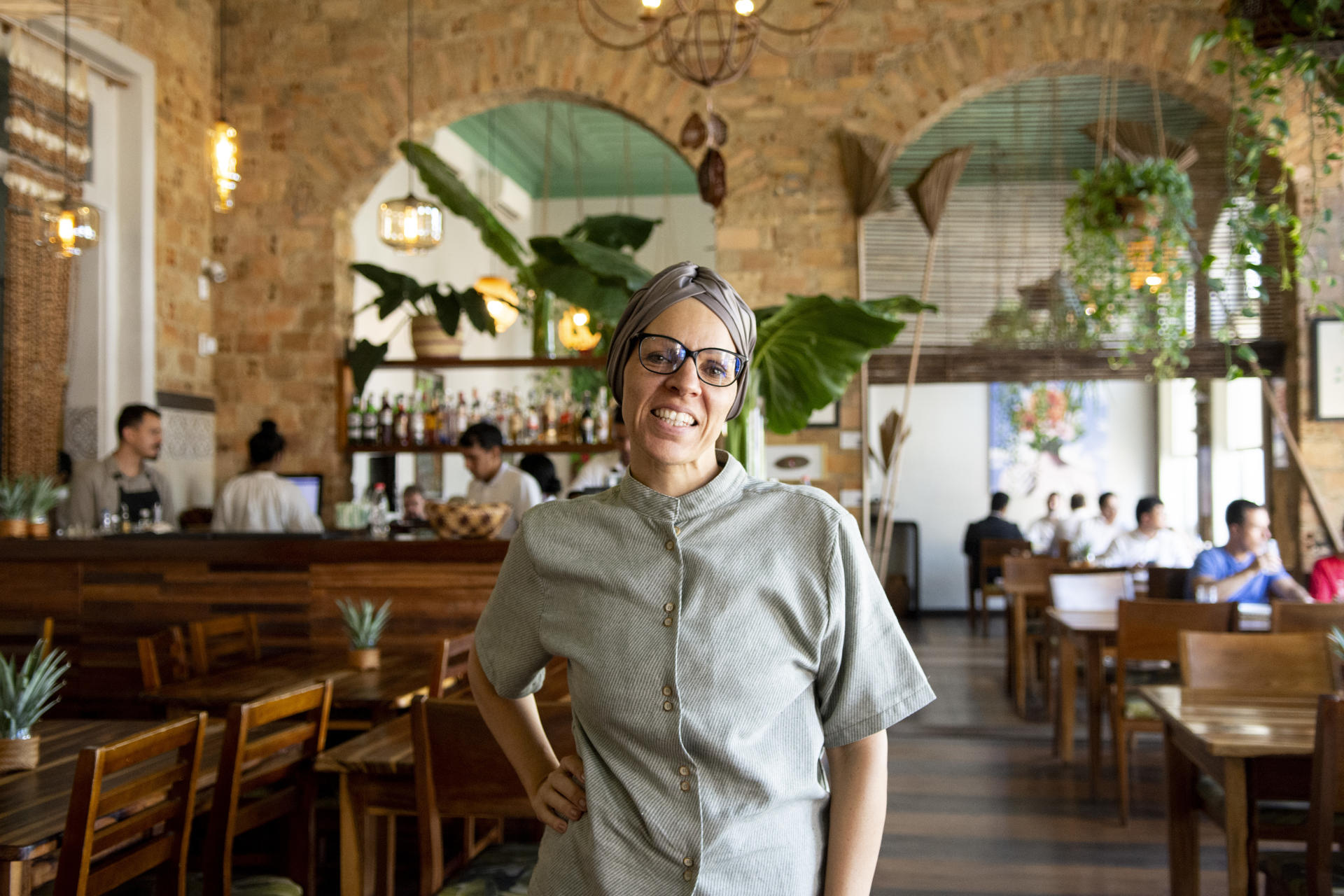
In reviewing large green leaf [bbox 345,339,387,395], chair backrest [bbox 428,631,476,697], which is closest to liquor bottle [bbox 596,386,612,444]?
large green leaf [bbox 345,339,387,395]

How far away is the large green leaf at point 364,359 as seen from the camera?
686 cm

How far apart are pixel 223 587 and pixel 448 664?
1.73 metres

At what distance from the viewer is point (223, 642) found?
172 inches

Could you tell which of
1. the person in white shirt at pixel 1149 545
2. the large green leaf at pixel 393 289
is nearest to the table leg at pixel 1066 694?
the person in white shirt at pixel 1149 545

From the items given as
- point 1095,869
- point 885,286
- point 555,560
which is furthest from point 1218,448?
point 555,560

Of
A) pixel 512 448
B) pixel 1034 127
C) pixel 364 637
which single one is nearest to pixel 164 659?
pixel 364 637

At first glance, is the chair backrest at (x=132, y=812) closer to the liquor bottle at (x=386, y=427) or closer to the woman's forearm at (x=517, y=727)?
the woman's forearm at (x=517, y=727)

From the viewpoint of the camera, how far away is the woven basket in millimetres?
2654

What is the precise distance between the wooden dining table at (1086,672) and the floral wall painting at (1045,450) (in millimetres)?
7523

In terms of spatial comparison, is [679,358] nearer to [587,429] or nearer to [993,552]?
[587,429]

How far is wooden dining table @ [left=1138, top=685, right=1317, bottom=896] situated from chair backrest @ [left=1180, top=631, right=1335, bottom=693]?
4 centimetres

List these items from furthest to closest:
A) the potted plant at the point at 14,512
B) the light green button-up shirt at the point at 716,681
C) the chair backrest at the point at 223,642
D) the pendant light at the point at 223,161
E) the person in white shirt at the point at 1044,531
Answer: the person in white shirt at the point at 1044,531 → the pendant light at the point at 223,161 → the potted plant at the point at 14,512 → the chair backrest at the point at 223,642 → the light green button-up shirt at the point at 716,681

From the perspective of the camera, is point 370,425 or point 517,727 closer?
point 517,727

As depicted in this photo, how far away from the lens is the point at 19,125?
5824 millimetres
